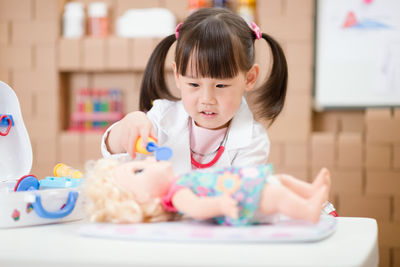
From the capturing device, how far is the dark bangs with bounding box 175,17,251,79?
93cm

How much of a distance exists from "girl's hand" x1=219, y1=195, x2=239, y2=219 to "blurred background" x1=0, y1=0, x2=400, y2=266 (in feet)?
4.79

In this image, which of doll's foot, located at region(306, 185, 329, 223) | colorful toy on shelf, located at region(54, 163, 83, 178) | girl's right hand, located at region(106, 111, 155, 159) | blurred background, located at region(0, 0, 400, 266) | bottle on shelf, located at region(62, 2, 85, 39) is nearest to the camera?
doll's foot, located at region(306, 185, 329, 223)

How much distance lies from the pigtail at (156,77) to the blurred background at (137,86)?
3.03 ft

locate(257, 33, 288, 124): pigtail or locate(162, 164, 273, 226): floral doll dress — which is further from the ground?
locate(257, 33, 288, 124): pigtail

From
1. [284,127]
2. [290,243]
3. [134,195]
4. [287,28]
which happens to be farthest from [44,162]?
[290,243]

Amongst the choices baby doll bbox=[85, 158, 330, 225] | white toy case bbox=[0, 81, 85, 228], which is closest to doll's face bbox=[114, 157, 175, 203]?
baby doll bbox=[85, 158, 330, 225]

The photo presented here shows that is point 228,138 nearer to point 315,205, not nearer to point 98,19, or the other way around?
point 315,205

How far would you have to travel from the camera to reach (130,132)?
31.9 inches

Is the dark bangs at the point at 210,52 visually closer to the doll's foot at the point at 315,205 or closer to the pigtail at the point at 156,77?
the pigtail at the point at 156,77

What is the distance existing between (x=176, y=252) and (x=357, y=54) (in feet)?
5.69

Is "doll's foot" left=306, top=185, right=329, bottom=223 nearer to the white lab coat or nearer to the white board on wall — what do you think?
the white lab coat

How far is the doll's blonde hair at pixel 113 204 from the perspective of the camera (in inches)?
24.7

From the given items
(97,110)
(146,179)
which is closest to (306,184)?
(146,179)

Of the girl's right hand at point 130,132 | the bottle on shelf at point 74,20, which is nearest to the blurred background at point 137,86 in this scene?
the bottle on shelf at point 74,20
